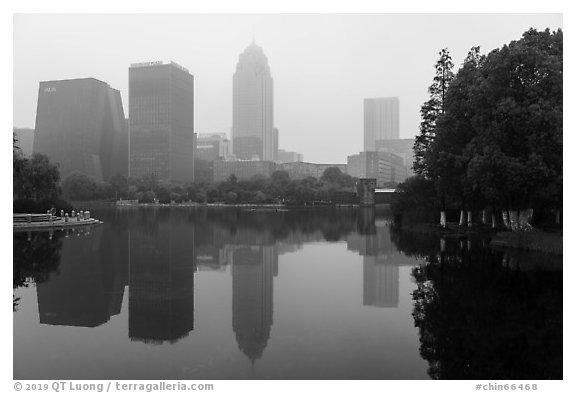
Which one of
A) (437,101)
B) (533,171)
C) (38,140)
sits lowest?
(533,171)

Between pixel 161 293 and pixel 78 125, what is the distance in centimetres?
14258

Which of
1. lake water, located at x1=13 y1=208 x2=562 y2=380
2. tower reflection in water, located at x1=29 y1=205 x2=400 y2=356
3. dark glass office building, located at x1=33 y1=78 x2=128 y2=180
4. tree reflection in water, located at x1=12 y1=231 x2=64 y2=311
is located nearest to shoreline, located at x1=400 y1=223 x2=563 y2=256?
lake water, located at x1=13 y1=208 x2=562 y2=380

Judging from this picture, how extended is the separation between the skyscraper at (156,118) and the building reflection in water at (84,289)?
480 feet

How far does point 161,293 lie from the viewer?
1244cm

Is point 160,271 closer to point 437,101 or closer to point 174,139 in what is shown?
point 437,101

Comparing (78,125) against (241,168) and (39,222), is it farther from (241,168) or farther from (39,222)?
(39,222)

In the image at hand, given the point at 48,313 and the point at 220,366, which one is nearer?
the point at 220,366

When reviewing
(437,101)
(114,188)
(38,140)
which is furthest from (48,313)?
(38,140)

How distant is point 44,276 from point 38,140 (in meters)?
139

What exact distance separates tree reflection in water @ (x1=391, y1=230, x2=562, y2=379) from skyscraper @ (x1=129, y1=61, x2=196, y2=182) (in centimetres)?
15313

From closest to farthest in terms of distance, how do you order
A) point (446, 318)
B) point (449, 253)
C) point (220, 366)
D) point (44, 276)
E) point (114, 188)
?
point (220, 366), point (446, 318), point (44, 276), point (449, 253), point (114, 188)

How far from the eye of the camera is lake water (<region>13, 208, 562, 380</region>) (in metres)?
7.57

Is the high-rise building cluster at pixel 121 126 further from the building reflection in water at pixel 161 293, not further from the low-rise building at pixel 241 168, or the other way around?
the building reflection in water at pixel 161 293
